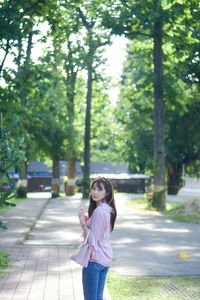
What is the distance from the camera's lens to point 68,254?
412 inches

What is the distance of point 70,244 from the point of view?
472 inches

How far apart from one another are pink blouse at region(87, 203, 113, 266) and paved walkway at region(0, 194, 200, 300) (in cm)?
192

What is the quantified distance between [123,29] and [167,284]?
19.0 metres

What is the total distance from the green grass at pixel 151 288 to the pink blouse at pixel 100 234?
2.17 m

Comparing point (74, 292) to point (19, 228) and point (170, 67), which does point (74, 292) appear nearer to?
point (19, 228)

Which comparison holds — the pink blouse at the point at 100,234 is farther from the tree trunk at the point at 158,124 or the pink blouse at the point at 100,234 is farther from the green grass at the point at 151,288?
the tree trunk at the point at 158,124

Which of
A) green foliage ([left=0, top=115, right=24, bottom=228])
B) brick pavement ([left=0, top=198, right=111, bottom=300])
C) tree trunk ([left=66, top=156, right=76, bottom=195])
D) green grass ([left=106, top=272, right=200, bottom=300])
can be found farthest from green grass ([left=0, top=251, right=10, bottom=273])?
tree trunk ([left=66, top=156, right=76, bottom=195])

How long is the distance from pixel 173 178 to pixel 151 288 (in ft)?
114

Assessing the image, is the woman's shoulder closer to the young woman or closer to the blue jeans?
the young woman

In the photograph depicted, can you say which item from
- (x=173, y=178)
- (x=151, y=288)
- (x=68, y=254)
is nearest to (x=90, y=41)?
(x=173, y=178)

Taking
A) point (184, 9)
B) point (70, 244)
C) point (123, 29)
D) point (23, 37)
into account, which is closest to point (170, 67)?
point (123, 29)

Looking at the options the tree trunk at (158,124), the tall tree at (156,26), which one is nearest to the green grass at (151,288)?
the tall tree at (156,26)

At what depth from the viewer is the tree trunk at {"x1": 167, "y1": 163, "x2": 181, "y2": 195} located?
4162cm

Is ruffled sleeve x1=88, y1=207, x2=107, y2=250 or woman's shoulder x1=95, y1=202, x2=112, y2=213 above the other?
woman's shoulder x1=95, y1=202, x2=112, y2=213
